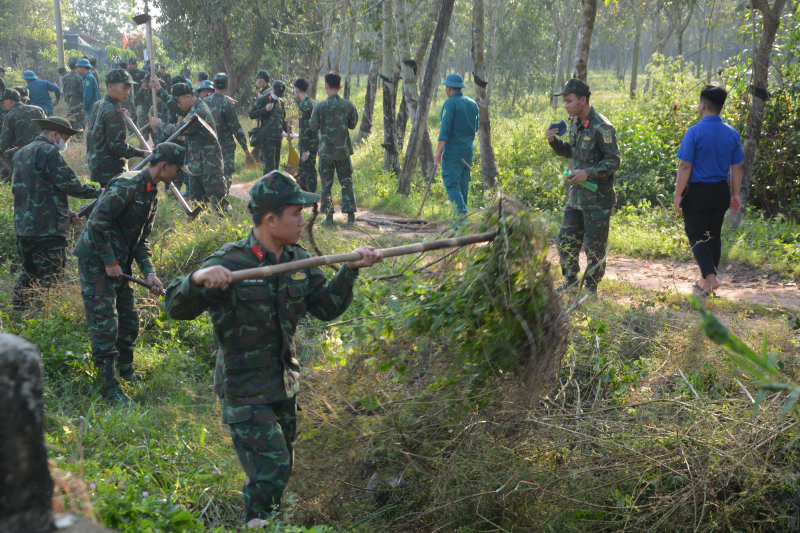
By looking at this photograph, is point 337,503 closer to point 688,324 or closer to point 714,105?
point 688,324

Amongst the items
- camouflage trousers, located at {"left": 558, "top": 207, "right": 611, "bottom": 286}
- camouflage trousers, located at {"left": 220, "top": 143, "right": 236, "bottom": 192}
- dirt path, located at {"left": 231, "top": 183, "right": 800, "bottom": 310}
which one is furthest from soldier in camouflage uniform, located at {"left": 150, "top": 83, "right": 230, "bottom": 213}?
camouflage trousers, located at {"left": 558, "top": 207, "right": 611, "bottom": 286}

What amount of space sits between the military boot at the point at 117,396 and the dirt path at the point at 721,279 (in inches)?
136

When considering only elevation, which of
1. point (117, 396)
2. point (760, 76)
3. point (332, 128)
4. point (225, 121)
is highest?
point (760, 76)

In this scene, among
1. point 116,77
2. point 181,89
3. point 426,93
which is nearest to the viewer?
point 116,77

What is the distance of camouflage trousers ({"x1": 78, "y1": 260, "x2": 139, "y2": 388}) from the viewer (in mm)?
4781

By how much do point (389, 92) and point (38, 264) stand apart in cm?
794

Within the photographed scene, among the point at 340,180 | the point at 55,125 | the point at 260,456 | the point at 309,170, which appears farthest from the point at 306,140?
the point at 260,456

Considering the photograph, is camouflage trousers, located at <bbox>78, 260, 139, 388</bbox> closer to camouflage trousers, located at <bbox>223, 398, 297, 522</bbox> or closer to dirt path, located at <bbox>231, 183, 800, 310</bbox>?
camouflage trousers, located at <bbox>223, 398, 297, 522</bbox>

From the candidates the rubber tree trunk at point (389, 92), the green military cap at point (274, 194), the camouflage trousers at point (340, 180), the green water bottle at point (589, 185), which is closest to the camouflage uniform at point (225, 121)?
the camouflage trousers at point (340, 180)

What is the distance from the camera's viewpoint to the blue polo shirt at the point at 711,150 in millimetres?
5566

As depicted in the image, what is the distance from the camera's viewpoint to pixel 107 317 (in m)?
4.84

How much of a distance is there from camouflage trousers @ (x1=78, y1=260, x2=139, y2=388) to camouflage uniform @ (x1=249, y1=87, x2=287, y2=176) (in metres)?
6.04

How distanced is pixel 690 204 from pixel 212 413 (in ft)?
15.0

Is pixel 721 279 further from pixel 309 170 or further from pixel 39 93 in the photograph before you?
pixel 39 93
